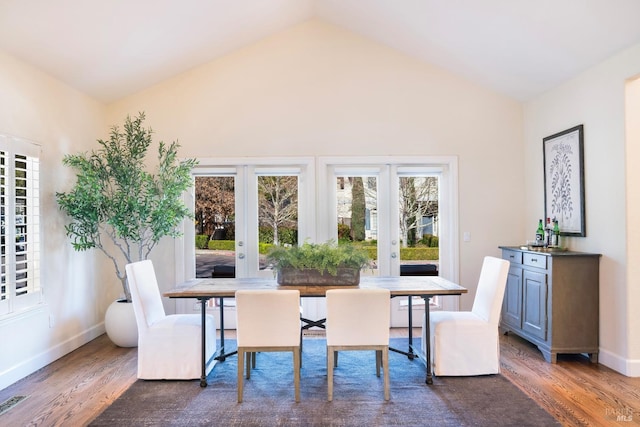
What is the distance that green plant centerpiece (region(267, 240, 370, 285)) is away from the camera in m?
3.31

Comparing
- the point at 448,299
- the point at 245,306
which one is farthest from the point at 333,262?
the point at 448,299

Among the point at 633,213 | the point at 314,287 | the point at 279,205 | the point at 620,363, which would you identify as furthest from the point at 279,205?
the point at 620,363

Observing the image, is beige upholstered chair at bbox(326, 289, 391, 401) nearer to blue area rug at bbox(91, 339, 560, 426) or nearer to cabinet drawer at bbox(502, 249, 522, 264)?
blue area rug at bbox(91, 339, 560, 426)

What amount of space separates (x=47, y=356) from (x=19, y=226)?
1.25 meters

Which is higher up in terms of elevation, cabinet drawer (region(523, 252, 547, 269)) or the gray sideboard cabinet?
cabinet drawer (region(523, 252, 547, 269))

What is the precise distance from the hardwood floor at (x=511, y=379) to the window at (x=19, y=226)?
0.69m

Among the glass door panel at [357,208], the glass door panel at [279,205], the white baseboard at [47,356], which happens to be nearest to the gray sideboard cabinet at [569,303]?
the glass door panel at [357,208]

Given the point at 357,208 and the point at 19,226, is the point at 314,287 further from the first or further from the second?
the point at 19,226

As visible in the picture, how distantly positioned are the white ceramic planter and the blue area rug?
3.18 feet

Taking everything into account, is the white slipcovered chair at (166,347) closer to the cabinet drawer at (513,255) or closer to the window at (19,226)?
the window at (19,226)

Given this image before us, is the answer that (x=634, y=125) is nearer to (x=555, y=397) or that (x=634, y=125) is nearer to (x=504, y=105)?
(x=504, y=105)

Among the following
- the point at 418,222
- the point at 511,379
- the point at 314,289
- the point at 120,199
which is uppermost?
the point at 120,199

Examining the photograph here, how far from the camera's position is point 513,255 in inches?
171

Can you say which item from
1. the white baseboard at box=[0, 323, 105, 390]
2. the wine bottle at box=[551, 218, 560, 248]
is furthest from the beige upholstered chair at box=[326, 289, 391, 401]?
the white baseboard at box=[0, 323, 105, 390]
